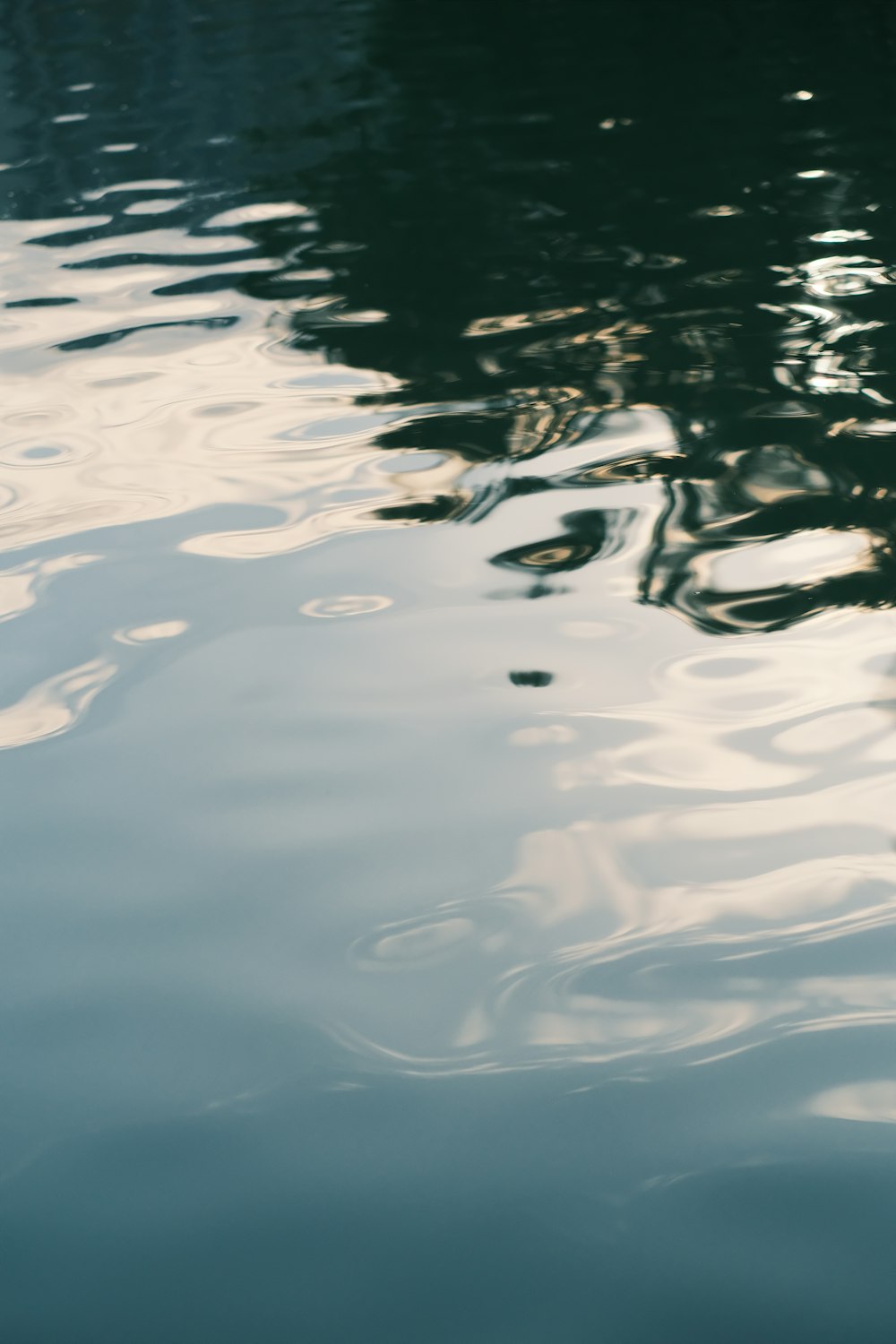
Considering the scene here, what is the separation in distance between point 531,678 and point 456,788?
0.81ft

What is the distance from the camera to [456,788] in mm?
1485

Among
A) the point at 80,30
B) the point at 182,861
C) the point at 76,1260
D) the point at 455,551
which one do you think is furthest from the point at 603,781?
the point at 80,30

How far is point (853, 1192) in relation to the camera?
1.02m

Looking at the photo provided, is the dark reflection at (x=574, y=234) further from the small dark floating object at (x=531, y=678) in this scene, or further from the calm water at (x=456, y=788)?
the small dark floating object at (x=531, y=678)

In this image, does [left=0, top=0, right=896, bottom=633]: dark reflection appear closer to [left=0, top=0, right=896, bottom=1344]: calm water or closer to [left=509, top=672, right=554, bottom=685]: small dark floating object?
[left=0, top=0, right=896, bottom=1344]: calm water

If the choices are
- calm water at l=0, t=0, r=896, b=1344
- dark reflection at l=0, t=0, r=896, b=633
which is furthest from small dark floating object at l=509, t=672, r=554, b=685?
dark reflection at l=0, t=0, r=896, b=633

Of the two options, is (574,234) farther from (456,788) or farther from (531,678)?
(456,788)

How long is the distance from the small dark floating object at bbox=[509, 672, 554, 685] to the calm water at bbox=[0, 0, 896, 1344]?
0.02m

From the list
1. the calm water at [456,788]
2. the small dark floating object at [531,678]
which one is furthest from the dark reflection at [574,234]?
the small dark floating object at [531,678]

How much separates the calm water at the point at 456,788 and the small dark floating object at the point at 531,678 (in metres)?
0.02

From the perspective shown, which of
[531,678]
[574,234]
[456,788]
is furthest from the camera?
[574,234]

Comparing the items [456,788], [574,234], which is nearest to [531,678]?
[456,788]

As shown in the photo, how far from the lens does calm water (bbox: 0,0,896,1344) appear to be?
100 centimetres

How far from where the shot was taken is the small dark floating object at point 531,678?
1.66 m
